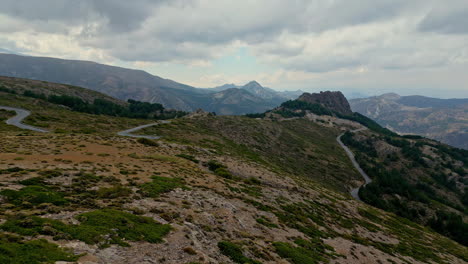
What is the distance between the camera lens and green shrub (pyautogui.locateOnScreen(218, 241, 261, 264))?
1866cm

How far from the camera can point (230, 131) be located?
528ft

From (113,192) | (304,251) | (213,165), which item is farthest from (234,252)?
(213,165)

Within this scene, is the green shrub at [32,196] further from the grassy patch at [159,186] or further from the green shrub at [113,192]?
the grassy patch at [159,186]

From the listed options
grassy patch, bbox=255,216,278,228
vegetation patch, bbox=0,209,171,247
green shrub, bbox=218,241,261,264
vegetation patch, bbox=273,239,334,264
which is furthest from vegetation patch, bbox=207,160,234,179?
vegetation patch, bbox=0,209,171,247

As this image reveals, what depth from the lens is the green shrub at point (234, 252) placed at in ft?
61.2

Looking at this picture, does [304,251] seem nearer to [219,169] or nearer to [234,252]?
[234,252]

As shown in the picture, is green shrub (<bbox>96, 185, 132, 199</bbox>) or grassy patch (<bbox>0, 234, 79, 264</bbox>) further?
green shrub (<bbox>96, 185, 132, 199</bbox>)

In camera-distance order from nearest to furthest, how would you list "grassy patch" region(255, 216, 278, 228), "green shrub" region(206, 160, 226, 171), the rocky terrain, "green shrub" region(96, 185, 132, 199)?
the rocky terrain < "green shrub" region(96, 185, 132, 199) < "grassy patch" region(255, 216, 278, 228) < "green shrub" region(206, 160, 226, 171)

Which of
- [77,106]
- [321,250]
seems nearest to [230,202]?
[321,250]

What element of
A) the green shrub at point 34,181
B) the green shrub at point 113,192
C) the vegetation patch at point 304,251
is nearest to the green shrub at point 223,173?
the vegetation patch at point 304,251

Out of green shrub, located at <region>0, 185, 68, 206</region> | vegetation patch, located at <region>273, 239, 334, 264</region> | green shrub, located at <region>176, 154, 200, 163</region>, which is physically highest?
green shrub, located at <region>0, 185, 68, 206</region>

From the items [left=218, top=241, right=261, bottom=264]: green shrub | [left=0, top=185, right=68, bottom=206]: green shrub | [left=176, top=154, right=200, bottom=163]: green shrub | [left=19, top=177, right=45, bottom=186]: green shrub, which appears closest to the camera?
[left=218, top=241, right=261, bottom=264]: green shrub

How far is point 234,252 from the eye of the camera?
19.3 meters

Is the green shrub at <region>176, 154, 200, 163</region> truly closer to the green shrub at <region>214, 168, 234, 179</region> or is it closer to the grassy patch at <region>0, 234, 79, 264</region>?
the green shrub at <region>214, 168, 234, 179</region>
